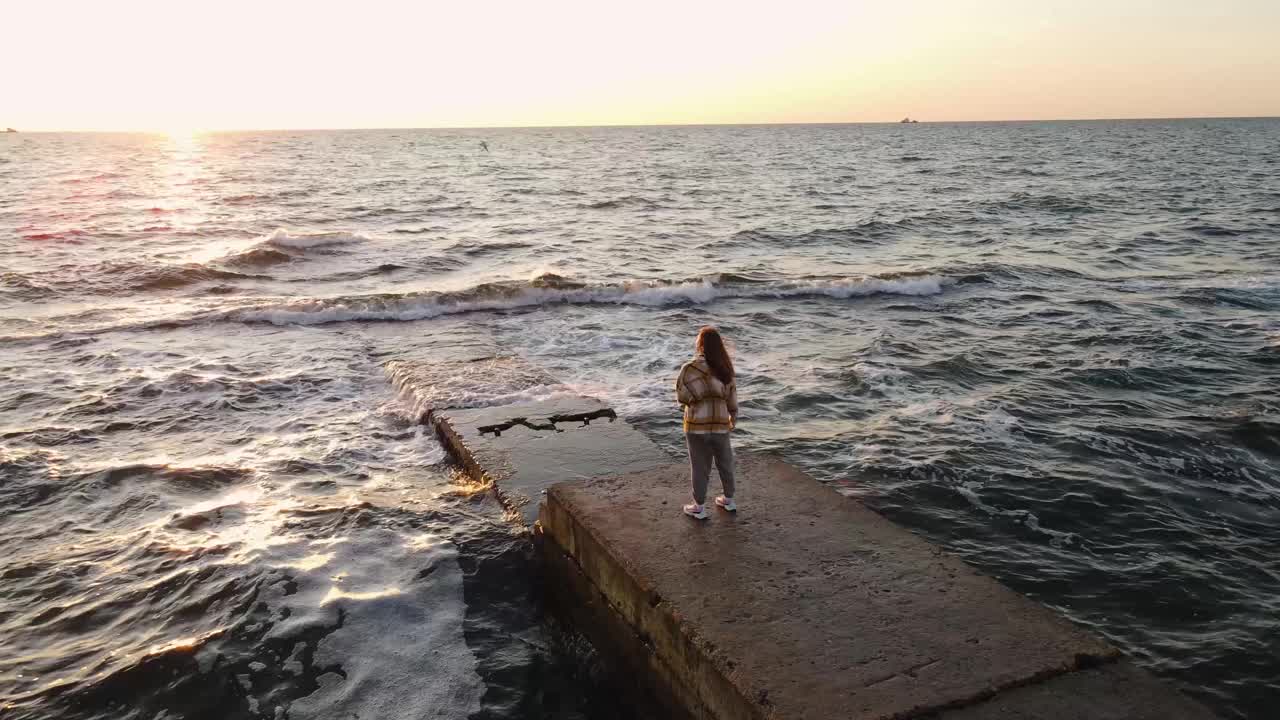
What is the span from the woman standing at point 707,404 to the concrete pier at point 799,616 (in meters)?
0.44

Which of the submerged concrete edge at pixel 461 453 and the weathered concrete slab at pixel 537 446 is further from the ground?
the weathered concrete slab at pixel 537 446

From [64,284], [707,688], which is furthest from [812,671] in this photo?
[64,284]

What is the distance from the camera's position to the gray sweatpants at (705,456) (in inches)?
231

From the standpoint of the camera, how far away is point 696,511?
598cm

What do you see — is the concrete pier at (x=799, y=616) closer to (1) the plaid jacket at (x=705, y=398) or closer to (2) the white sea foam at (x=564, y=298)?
(1) the plaid jacket at (x=705, y=398)

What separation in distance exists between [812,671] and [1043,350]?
11.7 meters

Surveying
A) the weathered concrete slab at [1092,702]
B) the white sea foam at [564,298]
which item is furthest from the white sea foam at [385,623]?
the white sea foam at [564,298]

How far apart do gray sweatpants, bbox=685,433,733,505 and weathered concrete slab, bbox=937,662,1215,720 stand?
2.36 metres

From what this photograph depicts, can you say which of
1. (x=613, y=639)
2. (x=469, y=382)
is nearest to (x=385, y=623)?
(x=613, y=639)

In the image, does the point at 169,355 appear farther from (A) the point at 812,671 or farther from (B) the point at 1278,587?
(B) the point at 1278,587

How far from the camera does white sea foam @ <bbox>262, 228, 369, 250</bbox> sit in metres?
26.7

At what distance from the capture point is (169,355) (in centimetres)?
1412

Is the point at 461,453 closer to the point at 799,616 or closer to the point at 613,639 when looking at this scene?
the point at 613,639

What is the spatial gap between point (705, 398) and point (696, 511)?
32.8 inches
